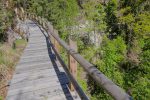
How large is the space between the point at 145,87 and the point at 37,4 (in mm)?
22009

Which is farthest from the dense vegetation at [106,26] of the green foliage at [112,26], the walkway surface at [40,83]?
the walkway surface at [40,83]

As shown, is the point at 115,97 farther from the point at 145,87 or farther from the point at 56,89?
the point at 145,87

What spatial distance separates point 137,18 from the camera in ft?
132

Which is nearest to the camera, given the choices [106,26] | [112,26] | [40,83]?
[40,83]

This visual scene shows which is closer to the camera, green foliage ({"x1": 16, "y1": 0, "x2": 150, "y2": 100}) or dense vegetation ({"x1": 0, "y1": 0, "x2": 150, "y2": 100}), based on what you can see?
green foliage ({"x1": 16, "y1": 0, "x2": 150, "y2": 100})

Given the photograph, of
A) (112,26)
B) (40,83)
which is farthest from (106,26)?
(40,83)

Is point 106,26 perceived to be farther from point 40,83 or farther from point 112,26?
point 40,83

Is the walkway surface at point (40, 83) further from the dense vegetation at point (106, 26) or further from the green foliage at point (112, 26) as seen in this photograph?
the dense vegetation at point (106, 26)

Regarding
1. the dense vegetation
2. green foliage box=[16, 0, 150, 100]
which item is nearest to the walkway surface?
green foliage box=[16, 0, 150, 100]

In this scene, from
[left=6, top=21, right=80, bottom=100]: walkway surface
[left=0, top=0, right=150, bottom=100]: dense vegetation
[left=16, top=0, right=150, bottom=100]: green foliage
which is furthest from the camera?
[left=0, top=0, right=150, bottom=100]: dense vegetation

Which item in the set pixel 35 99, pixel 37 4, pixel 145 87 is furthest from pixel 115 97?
pixel 37 4

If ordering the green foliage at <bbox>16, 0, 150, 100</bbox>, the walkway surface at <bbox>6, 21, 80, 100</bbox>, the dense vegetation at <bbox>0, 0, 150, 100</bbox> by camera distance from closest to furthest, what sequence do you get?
the walkway surface at <bbox>6, 21, 80, 100</bbox> < the green foliage at <bbox>16, 0, 150, 100</bbox> < the dense vegetation at <bbox>0, 0, 150, 100</bbox>

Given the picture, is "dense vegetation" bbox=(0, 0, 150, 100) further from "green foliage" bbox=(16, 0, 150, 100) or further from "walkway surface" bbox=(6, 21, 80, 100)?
"walkway surface" bbox=(6, 21, 80, 100)

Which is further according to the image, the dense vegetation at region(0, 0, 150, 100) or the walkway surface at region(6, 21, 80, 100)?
the dense vegetation at region(0, 0, 150, 100)
